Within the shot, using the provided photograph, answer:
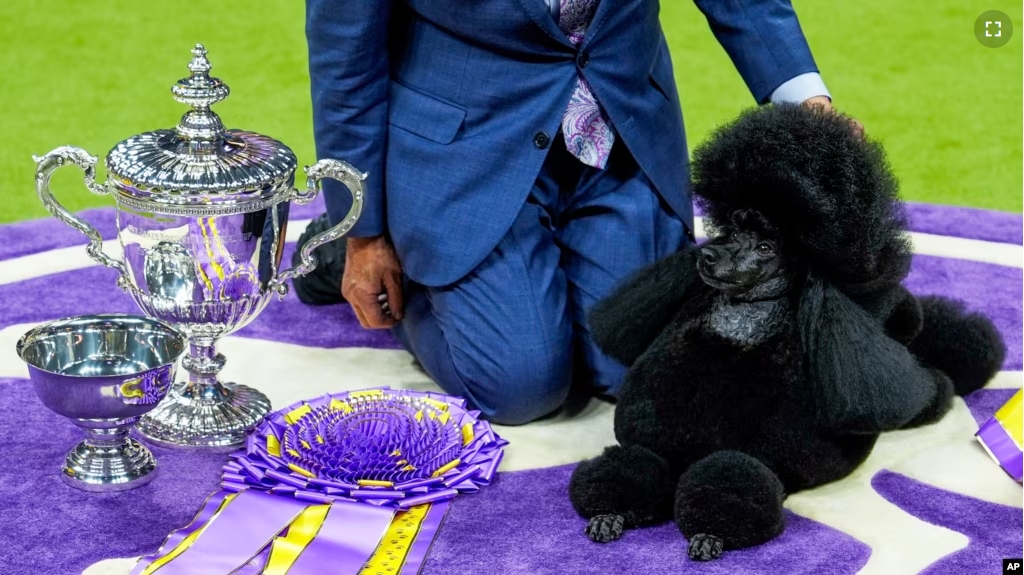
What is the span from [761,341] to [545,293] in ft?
1.40

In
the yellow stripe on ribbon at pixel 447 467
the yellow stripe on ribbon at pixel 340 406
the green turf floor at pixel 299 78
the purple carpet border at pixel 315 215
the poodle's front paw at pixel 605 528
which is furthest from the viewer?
the green turf floor at pixel 299 78

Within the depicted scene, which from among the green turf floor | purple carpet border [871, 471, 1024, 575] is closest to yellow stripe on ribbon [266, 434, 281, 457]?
purple carpet border [871, 471, 1024, 575]

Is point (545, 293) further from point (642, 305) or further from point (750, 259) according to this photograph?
point (750, 259)

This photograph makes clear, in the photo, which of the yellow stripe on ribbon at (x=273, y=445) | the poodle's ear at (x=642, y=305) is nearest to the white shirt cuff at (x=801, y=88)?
the poodle's ear at (x=642, y=305)

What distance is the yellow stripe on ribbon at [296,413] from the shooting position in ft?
5.72

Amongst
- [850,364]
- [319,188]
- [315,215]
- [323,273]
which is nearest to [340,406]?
[319,188]

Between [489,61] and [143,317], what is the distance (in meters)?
0.56

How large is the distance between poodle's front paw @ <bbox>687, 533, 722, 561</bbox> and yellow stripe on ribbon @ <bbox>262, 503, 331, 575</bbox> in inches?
16.5

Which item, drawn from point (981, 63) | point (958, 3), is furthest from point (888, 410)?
point (958, 3)

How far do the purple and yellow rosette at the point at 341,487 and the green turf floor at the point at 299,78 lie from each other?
116 cm

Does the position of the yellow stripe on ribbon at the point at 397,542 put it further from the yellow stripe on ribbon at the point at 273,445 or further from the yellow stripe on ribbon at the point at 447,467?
the yellow stripe on ribbon at the point at 273,445

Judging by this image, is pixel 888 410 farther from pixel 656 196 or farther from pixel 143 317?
pixel 143 317

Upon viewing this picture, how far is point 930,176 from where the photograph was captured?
296cm

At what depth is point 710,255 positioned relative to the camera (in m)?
1.51
